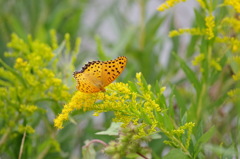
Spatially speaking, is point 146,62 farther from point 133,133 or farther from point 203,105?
point 133,133

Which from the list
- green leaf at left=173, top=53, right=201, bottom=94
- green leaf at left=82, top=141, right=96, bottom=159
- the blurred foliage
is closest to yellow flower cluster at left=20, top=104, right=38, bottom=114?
the blurred foliage

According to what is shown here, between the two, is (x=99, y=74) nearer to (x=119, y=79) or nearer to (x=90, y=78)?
(x=90, y=78)

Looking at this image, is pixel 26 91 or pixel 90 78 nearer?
pixel 90 78

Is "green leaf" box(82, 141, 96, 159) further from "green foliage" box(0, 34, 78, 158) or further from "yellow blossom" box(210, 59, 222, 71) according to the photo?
"yellow blossom" box(210, 59, 222, 71)

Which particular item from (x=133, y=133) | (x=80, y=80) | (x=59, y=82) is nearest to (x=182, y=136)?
(x=133, y=133)

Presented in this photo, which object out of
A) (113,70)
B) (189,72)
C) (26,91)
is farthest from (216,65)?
(26,91)

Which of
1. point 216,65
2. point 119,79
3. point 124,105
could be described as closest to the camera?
point 124,105
